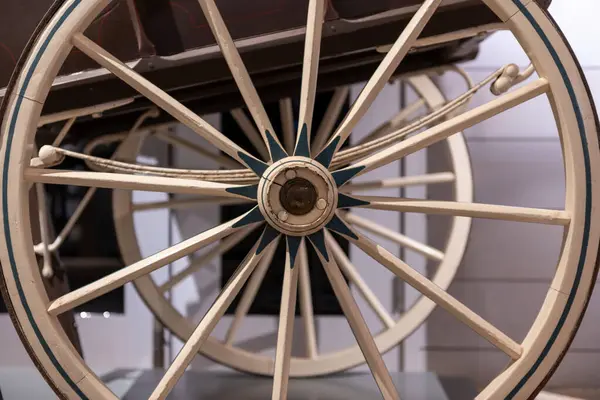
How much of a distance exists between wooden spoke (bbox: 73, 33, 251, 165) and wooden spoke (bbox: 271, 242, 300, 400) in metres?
0.19

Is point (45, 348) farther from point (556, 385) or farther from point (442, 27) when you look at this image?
point (556, 385)

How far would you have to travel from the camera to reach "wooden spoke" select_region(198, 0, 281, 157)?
82 centimetres

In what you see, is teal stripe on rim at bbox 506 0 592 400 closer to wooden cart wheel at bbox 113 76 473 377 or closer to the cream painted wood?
wooden cart wheel at bbox 113 76 473 377

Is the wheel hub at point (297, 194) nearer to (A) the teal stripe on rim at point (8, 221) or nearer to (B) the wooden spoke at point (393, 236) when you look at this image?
(A) the teal stripe on rim at point (8, 221)

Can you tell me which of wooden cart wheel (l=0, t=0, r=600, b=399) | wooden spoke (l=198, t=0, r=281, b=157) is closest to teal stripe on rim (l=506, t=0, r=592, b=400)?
wooden cart wheel (l=0, t=0, r=600, b=399)

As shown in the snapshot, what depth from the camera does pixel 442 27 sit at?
986 millimetres

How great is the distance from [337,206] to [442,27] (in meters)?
0.39

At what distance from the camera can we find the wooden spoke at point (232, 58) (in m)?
0.82

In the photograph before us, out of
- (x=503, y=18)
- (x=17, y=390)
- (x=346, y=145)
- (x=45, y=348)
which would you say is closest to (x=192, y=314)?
(x=17, y=390)

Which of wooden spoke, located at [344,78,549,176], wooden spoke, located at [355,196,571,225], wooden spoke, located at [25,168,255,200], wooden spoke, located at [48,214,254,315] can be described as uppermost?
wooden spoke, located at [344,78,549,176]

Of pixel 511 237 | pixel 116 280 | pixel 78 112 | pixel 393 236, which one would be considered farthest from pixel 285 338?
pixel 511 237

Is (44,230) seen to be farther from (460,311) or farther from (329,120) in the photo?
(460,311)

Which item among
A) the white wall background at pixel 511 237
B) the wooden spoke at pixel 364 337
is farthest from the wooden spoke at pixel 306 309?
the wooden spoke at pixel 364 337

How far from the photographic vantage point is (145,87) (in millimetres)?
827
